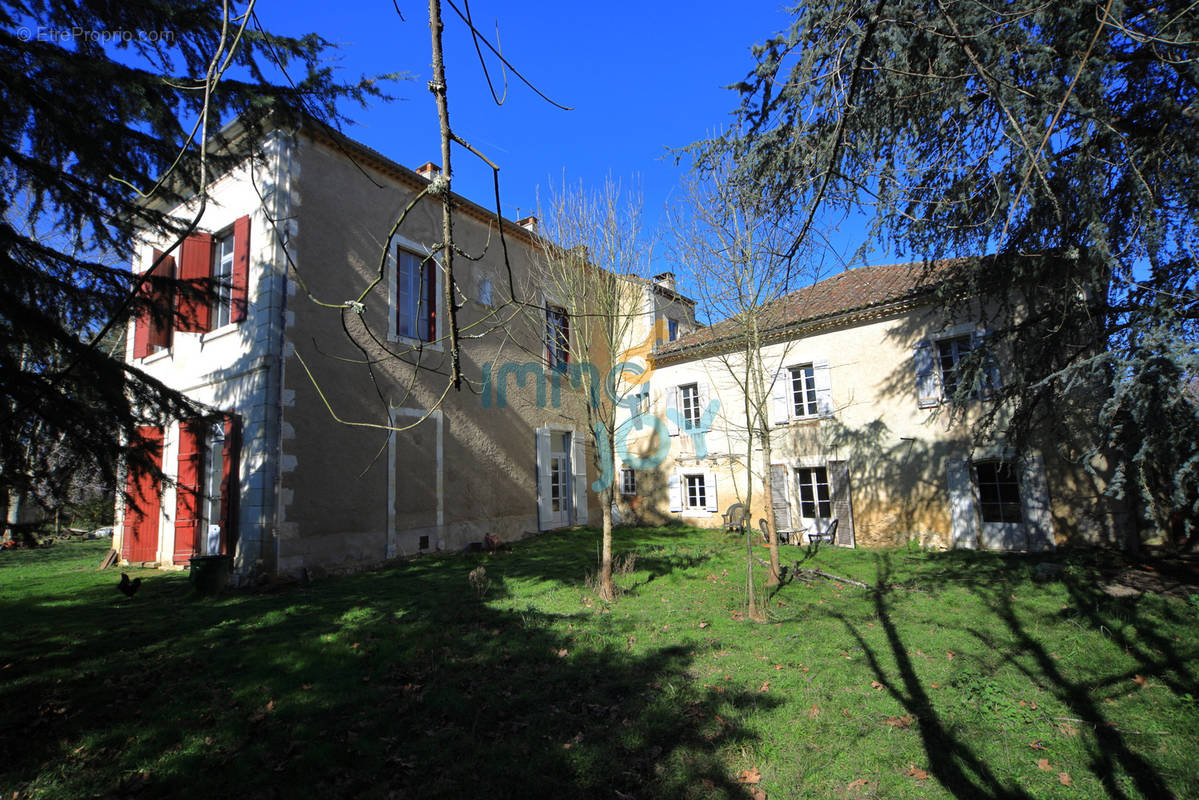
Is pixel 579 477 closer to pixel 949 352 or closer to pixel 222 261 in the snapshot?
pixel 949 352

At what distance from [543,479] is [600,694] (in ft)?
29.8

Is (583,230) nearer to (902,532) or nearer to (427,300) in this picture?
(427,300)

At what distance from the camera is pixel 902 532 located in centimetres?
1139

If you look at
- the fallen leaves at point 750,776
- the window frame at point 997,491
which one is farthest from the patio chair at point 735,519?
the fallen leaves at point 750,776

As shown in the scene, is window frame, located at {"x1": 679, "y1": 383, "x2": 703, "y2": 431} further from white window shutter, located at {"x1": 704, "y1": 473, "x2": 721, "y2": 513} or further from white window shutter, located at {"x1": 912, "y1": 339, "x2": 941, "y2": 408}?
white window shutter, located at {"x1": 912, "y1": 339, "x2": 941, "y2": 408}

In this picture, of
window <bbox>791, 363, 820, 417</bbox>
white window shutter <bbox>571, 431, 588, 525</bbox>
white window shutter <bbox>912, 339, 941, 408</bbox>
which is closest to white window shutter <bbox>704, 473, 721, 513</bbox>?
window <bbox>791, 363, 820, 417</bbox>

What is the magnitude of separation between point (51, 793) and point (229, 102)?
5212 millimetres

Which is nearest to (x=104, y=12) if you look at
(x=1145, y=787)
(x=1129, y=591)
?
(x=1145, y=787)

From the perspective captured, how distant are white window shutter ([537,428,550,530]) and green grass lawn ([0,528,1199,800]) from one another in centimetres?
570

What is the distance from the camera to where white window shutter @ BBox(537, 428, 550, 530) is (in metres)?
13.2

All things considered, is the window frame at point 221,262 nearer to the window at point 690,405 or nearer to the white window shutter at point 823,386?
the window at point 690,405

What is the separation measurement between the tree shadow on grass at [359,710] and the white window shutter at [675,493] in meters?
9.50

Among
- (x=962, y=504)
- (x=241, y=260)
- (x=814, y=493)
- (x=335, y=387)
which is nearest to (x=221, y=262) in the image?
(x=241, y=260)

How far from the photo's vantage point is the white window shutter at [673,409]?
15732 mm
